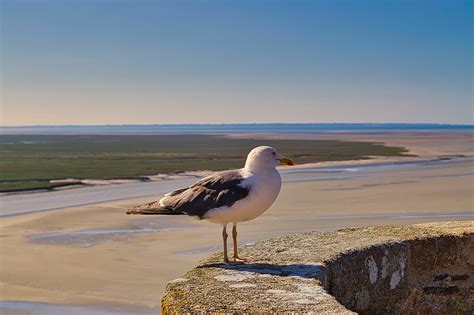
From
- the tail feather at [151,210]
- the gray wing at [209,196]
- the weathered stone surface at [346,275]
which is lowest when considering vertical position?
the weathered stone surface at [346,275]

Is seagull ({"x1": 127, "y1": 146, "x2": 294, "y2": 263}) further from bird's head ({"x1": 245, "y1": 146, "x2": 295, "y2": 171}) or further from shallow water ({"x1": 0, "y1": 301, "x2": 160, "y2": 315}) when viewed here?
shallow water ({"x1": 0, "y1": 301, "x2": 160, "y2": 315})

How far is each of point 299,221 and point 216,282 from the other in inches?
552

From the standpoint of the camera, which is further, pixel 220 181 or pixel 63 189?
pixel 63 189

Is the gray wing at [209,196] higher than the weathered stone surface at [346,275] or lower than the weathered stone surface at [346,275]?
higher

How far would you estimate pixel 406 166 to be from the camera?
1487 inches

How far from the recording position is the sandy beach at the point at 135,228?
39.0ft

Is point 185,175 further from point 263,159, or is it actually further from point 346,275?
point 346,275

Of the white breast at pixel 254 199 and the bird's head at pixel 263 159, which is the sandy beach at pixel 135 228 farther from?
the bird's head at pixel 263 159

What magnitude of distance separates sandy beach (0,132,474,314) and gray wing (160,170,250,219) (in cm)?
548

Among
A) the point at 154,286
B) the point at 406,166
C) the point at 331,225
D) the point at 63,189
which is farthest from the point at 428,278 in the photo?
the point at 406,166

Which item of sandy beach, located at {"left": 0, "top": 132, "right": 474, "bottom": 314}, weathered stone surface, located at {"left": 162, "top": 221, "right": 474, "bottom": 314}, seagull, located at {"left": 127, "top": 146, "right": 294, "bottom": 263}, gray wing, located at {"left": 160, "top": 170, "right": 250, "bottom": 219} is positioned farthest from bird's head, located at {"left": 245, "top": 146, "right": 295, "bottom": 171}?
sandy beach, located at {"left": 0, "top": 132, "right": 474, "bottom": 314}

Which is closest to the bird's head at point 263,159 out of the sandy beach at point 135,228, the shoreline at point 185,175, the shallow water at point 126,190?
the sandy beach at point 135,228

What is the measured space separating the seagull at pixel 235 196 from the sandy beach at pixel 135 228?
18.0ft

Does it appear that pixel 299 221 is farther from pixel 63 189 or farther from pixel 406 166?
pixel 406 166
